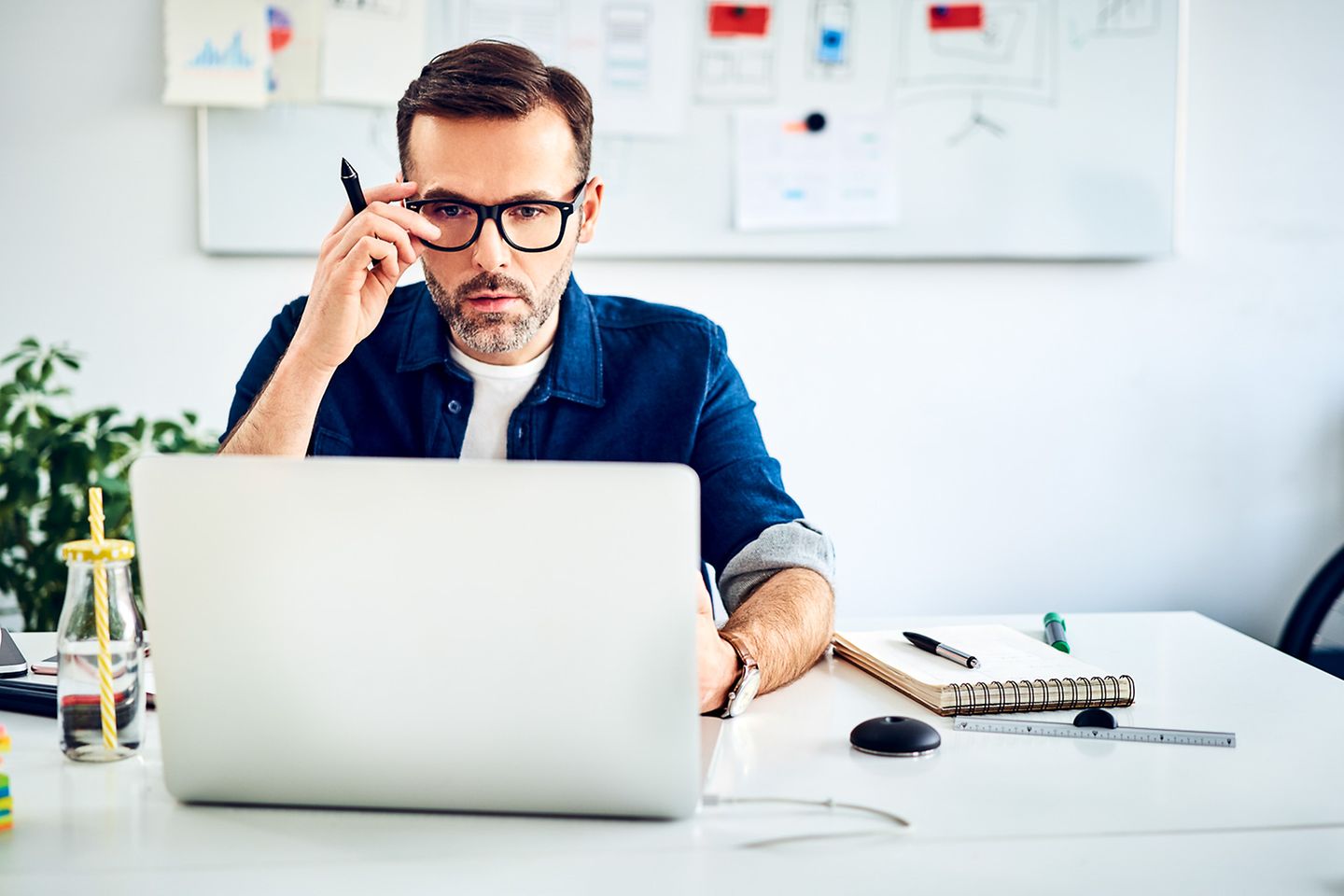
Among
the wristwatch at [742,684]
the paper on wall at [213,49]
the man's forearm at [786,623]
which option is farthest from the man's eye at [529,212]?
the paper on wall at [213,49]

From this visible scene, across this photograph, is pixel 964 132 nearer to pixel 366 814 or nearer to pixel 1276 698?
pixel 1276 698

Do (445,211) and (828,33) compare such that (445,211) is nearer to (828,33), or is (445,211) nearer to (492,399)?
(492,399)

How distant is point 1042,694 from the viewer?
3.51 ft

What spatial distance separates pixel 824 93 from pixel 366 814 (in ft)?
6.56

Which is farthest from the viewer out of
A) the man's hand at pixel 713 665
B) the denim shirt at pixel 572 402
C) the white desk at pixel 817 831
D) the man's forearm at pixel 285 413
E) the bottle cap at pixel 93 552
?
the denim shirt at pixel 572 402

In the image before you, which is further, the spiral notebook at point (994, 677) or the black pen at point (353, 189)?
the black pen at point (353, 189)

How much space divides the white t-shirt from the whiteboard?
0.97 m

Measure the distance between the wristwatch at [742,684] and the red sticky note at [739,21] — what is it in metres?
1.70

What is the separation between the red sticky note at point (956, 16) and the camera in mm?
2494

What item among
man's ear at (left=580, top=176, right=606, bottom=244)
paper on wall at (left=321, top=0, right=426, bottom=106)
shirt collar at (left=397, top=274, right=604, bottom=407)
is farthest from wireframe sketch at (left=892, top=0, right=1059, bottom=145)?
shirt collar at (left=397, top=274, right=604, bottom=407)

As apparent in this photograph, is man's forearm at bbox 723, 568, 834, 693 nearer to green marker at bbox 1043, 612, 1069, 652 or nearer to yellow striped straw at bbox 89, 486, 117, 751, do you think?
green marker at bbox 1043, 612, 1069, 652

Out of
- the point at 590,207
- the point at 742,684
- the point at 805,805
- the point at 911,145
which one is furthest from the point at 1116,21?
the point at 805,805

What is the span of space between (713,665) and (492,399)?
2.07ft

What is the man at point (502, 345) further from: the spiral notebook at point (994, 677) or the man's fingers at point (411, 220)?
the spiral notebook at point (994, 677)
